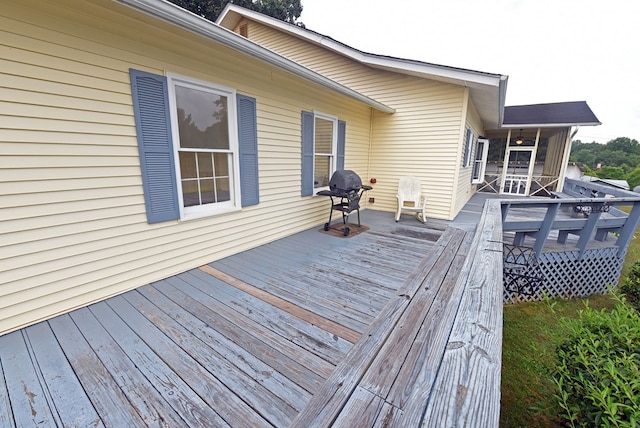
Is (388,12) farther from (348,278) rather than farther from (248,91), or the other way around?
(348,278)

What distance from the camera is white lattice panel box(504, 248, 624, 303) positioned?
13.2 feet

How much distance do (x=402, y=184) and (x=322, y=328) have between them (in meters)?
4.67

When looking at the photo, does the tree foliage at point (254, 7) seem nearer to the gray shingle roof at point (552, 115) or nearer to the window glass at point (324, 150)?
the window glass at point (324, 150)

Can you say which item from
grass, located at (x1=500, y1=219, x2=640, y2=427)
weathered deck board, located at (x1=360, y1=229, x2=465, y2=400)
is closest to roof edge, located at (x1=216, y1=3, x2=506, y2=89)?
grass, located at (x1=500, y1=219, x2=640, y2=427)

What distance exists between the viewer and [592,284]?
4367 mm

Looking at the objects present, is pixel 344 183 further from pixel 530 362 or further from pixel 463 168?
pixel 463 168

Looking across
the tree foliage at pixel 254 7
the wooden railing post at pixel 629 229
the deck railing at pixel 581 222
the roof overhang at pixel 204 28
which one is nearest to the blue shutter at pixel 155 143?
the roof overhang at pixel 204 28

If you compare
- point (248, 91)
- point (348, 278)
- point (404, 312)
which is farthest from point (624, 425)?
point (248, 91)

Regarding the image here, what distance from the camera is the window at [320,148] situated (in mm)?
4750

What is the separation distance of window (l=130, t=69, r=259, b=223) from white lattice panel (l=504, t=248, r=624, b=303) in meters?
4.57

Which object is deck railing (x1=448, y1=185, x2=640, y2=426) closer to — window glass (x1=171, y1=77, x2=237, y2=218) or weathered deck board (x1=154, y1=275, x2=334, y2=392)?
weathered deck board (x1=154, y1=275, x2=334, y2=392)

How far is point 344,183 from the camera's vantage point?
4.50 m

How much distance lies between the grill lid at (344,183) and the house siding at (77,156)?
7.53 feet

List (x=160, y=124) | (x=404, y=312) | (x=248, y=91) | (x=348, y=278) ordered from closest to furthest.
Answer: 1. (x=404, y=312)
2. (x=160, y=124)
3. (x=348, y=278)
4. (x=248, y=91)
